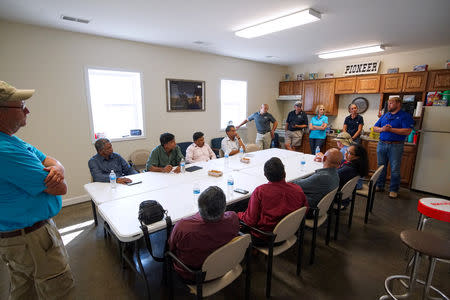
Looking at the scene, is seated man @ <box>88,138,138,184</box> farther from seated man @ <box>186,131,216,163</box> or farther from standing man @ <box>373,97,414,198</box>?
standing man @ <box>373,97,414,198</box>

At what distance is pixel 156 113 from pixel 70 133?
155 centimetres

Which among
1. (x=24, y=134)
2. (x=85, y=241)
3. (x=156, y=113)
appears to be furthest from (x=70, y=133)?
(x=85, y=241)

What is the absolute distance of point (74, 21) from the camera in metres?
3.13

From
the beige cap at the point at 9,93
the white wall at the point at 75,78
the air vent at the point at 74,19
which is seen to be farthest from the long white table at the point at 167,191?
the air vent at the point at 74,19

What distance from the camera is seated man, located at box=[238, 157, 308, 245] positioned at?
191 cm

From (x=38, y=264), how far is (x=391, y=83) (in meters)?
6.17

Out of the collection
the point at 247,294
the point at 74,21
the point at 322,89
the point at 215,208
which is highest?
the point at 74,21

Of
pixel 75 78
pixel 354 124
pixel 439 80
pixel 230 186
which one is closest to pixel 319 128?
pixel 354 124

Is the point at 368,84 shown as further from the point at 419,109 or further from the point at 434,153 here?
the point at 434,153

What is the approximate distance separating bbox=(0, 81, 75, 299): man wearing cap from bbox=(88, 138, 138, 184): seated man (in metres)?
1.14

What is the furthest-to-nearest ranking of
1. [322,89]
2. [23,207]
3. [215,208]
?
[322,89] → [215,208] → [23,207]

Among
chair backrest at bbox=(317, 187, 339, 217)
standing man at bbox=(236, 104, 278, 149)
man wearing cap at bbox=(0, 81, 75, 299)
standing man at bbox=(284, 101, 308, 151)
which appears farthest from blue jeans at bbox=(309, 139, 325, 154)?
man wearing cap at bbox=(0, 81, 75, 299)

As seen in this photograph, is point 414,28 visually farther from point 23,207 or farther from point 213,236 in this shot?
point 23,207

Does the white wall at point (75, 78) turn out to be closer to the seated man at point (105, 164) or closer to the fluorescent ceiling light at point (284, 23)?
the seated man at point (105, 164)
